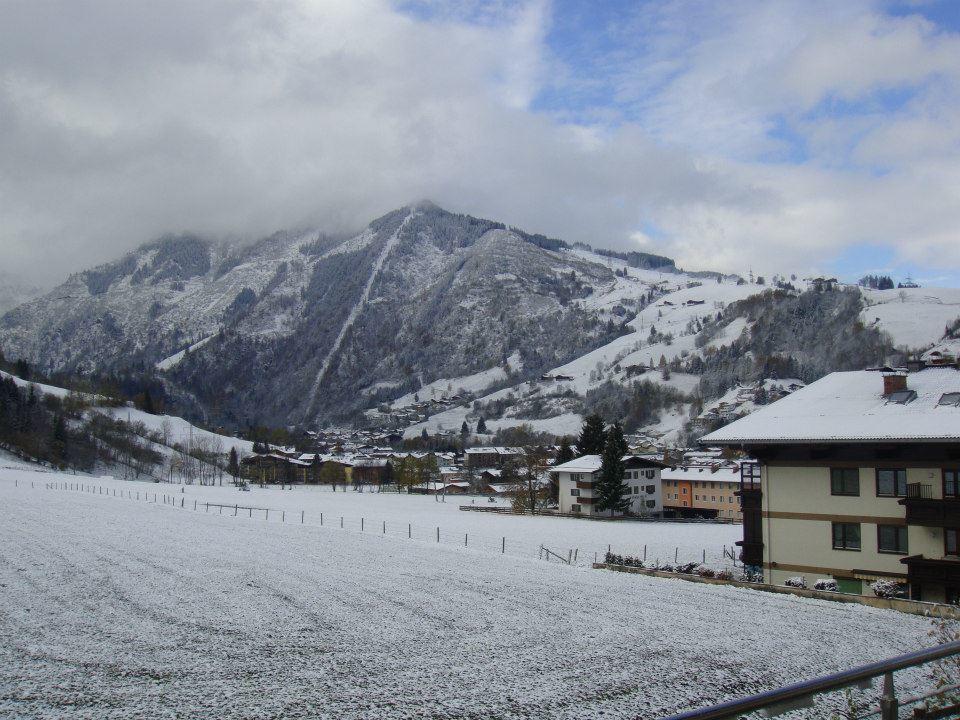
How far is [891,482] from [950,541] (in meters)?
3.05

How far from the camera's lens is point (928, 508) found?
2886cm

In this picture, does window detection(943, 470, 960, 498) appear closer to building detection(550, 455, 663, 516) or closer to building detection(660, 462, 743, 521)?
building detection(550, 455, 663, 516)

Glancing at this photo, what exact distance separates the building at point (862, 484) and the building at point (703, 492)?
6954 cm

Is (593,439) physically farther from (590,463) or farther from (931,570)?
(931,570)

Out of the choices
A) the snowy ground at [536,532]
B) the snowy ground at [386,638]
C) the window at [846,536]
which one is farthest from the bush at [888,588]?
the snowy ground at [536,532]

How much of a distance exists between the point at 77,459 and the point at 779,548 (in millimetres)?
151740

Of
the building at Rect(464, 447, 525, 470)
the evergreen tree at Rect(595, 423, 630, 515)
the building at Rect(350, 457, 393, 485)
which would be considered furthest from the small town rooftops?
the building at Rect(464, 447, 525, 470)

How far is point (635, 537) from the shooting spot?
61656 millimetres

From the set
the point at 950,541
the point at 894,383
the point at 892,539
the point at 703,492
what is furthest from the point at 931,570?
the point at 703,492

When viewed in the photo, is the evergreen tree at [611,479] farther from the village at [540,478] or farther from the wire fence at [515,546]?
the wire fence at [515,546]

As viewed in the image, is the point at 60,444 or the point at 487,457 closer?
the point at 60,444

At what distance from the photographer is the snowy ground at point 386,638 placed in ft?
45.4

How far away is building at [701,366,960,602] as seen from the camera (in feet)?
95.1

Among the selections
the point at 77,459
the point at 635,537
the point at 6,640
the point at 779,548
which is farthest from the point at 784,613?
the point at 77,459
